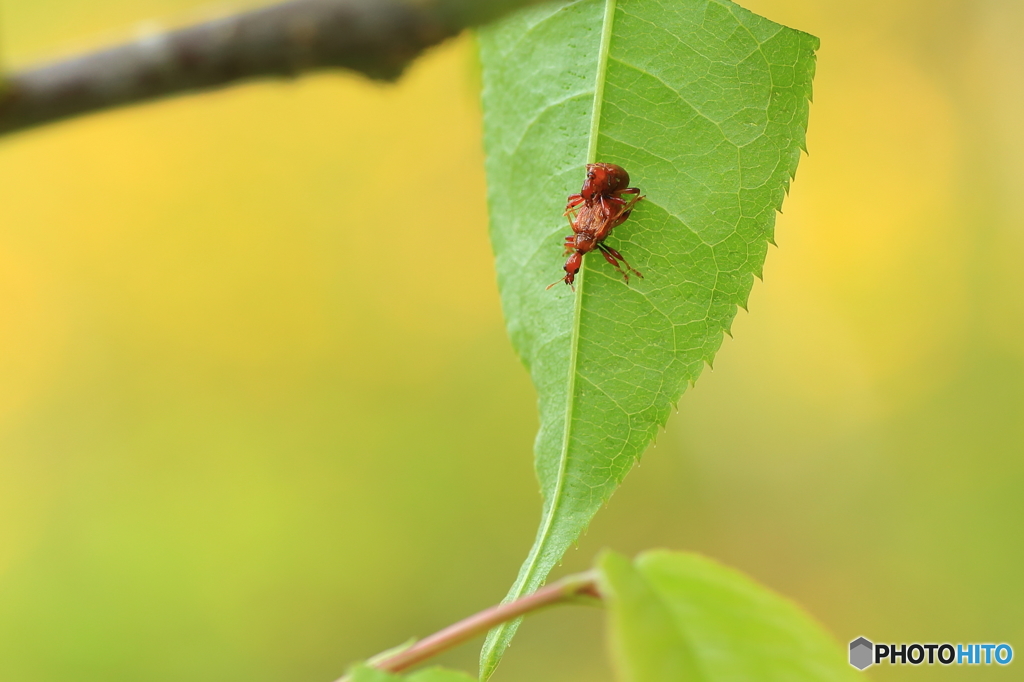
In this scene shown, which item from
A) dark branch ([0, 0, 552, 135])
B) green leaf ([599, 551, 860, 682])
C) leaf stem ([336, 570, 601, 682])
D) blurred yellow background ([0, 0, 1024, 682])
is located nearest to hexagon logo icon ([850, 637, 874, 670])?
green leaf ([599, 551, 860, 682])

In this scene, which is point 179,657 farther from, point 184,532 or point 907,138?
point 907,138

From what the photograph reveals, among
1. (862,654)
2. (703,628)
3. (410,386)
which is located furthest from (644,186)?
(410,386)

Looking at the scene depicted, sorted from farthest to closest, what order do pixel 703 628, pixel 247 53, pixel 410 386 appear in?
pixel 410 386, pixel 703 628, pixel 247 53

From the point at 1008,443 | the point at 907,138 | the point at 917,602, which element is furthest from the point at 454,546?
the point at 907,138

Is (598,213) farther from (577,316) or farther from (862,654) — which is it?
(862,654)

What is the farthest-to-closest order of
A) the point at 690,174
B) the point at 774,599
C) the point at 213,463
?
the point at 213,463, the point at 690,174, the point at 774,599

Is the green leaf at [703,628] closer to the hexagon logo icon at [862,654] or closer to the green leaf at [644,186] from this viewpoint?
the green leaf at [644,186]
